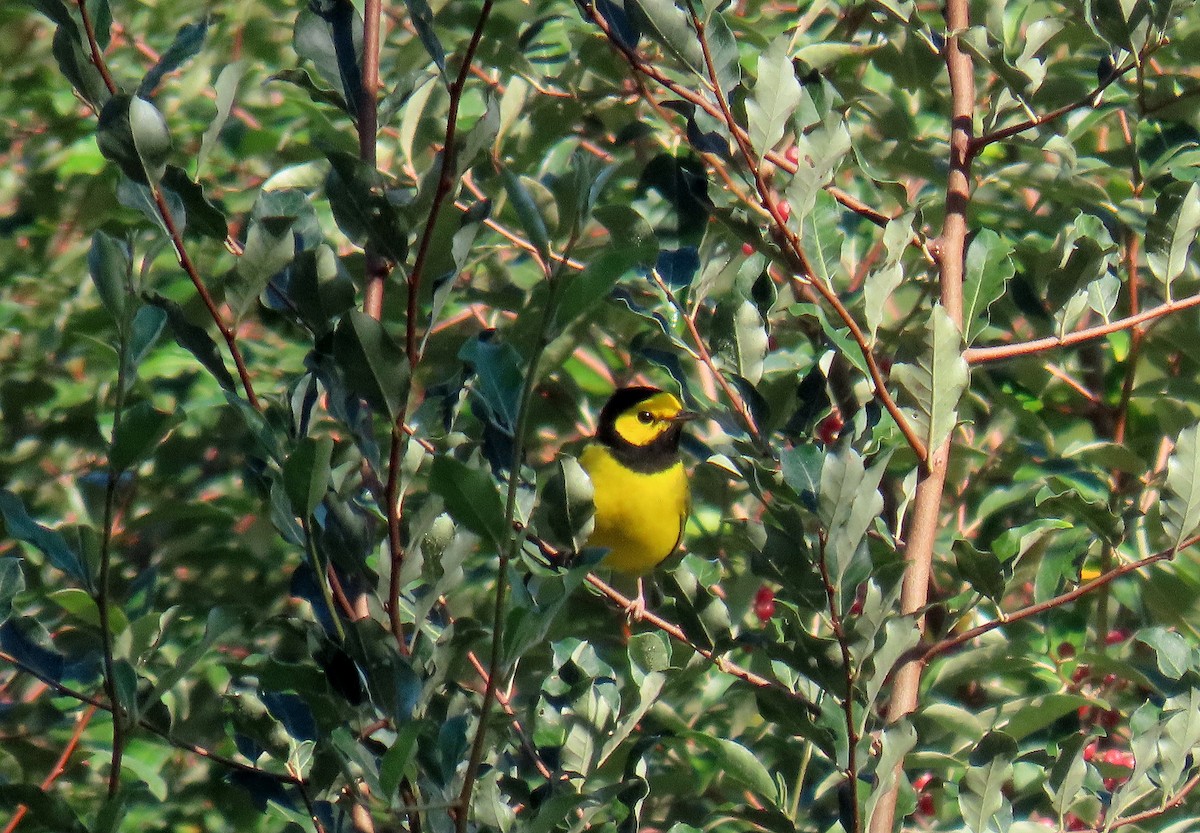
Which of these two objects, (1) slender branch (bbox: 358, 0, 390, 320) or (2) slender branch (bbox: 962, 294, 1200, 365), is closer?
(1) slender branch (bbox: 358, 0, 390, 320)

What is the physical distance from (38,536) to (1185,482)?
106cm

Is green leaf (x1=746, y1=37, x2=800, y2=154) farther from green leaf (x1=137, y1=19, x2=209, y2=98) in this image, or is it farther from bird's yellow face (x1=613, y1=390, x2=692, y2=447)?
bird's yellow face (x1=613, y1=390, x2=692, y2=447)

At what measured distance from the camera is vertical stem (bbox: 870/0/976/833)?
1478 mm

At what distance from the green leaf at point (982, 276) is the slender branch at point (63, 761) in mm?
1353

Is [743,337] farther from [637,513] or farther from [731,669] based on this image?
[637,513]

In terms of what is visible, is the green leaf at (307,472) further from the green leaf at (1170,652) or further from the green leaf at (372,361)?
the green leaf at (1170,652)

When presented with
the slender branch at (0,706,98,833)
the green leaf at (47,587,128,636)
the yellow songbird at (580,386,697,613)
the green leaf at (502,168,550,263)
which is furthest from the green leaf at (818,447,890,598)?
the yellow songbird at (580,386,697,613)

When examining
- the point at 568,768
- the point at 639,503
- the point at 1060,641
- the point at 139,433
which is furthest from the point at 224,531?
the point at 139,433

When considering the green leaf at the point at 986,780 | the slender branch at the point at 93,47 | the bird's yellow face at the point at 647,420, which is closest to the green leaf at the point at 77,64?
the slender branch at the point at 93,47

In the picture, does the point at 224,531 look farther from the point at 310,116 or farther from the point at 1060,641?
the point at 1060,641

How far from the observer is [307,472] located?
900 mm

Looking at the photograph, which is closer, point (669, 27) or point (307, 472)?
point (307, 472)

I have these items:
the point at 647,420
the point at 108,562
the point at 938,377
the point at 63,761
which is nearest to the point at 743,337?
the point at 938,377

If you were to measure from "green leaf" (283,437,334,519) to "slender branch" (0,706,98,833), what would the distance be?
4.24ft
